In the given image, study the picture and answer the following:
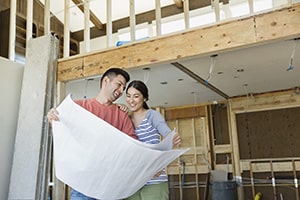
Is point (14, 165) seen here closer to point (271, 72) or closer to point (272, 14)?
point (272, 14)

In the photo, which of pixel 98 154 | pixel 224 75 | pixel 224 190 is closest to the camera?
pixel 98 154

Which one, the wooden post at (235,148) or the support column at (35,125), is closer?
the support column at (35,125)

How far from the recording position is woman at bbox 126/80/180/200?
6.59ft

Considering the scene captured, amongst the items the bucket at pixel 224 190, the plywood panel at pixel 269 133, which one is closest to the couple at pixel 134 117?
the bucket at pixel 224 190

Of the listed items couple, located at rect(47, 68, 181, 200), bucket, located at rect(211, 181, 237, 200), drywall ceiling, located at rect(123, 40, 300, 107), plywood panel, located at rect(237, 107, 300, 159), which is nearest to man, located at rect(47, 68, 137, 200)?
couple, located at rect(47, 68, 181, 200)

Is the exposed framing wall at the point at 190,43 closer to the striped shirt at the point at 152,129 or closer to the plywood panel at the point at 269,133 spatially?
the striped shirt at the point at 152,129

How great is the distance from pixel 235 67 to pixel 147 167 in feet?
9.78

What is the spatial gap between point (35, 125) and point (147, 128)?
2.35m

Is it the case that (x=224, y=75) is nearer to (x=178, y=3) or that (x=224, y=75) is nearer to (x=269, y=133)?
(x=269, y=133)

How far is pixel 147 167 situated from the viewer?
1869 mm

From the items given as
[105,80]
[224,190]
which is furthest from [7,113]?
[224,190]

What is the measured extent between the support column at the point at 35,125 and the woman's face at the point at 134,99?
2132mm

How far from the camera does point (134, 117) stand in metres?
2.19

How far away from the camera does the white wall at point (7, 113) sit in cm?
390
